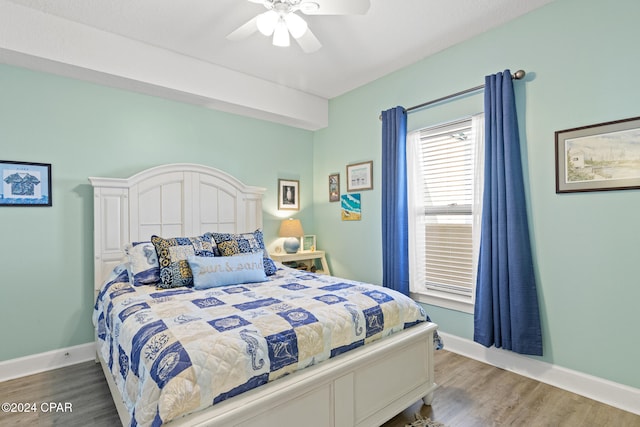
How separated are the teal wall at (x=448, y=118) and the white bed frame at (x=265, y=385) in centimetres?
19

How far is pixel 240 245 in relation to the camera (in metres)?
2.91

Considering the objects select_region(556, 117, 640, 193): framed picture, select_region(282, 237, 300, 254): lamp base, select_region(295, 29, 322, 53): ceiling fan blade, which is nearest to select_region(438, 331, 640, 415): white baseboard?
select_region(556, 117, 640, 193): framed picture

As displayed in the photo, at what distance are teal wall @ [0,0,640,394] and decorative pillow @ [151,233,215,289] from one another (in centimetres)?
85

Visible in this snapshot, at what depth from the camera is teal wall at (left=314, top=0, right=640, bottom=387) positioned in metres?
2.06

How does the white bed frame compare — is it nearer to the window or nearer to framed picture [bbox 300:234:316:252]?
framed picture [bbox 300:234:316:252]

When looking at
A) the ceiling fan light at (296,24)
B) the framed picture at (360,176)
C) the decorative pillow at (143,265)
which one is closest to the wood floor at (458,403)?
the decorative pillow at (143,265)

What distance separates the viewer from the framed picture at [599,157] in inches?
80.0

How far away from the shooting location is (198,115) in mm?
3484

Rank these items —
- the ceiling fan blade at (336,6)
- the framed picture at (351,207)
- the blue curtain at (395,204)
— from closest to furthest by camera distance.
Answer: the ceiling fan blade at (336,6) < the blue curtain at (395,204) < the framed picture at (351,207)

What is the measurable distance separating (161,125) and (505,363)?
3770mm

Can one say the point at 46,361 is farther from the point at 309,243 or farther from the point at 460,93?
the point at 460,93

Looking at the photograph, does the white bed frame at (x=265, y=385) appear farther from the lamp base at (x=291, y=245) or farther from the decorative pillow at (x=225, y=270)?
the decorative pillow at (x=225, y=270)

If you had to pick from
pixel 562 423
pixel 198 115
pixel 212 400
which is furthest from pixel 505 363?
pixel 198 115

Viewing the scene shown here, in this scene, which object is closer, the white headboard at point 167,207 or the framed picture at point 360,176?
the white headboard at point 167,207
